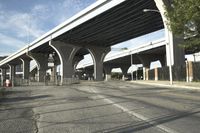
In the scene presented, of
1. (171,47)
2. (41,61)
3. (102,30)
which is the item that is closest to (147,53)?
(41,61)

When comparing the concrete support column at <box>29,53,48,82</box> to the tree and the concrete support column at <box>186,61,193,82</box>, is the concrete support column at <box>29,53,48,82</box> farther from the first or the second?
the tree

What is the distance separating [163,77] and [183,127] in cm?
4658

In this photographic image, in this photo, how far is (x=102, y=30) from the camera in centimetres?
6594

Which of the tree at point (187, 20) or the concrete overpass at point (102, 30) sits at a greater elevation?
the concrete overpass at point (102, 30)

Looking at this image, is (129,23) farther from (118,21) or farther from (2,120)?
(2,120)

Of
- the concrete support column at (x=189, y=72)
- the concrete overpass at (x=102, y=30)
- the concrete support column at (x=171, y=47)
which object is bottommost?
the concrete support column at (x=189, y=72)

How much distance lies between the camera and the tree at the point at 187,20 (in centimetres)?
2509

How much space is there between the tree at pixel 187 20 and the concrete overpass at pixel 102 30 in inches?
422

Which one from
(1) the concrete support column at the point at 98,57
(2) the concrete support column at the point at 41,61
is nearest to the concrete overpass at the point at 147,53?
(1) the concrete support column at the point at 98,57

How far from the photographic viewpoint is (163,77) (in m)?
54.1

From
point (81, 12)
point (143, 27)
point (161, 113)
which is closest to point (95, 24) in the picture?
point (81, 12)

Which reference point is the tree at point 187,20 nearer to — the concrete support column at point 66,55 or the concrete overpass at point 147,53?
the concrete overpass at point 147,53

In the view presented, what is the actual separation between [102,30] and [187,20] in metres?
40.1

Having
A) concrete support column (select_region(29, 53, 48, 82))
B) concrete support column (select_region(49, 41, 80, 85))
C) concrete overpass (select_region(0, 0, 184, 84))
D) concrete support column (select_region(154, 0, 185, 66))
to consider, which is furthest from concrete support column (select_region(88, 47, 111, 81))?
concrete support column (select_region(154, 0, 185, 66))
